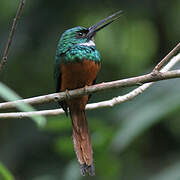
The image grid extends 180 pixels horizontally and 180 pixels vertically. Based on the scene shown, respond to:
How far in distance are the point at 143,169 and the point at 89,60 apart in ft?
4.11

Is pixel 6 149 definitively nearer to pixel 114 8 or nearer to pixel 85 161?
pixel 85 161

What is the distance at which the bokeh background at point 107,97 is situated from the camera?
324 cm

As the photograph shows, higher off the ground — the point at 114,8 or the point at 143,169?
the point at 114,8

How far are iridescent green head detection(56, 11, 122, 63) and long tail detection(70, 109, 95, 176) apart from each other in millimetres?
384

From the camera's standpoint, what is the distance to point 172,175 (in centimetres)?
315

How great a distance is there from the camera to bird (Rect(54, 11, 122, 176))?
2.70 m

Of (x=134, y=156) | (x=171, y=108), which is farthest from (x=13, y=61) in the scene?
(x=171, y=108)

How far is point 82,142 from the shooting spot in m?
2.75

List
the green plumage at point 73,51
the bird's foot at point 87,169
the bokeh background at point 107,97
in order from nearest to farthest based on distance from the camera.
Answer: the bird's foot at point 87,169 < the green plumage at point 73,51 < the bokeh background at point 107,97

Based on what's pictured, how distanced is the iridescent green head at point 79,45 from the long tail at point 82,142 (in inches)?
15.1

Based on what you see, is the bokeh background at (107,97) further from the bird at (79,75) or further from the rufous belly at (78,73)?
the rufous belly at (78,73)

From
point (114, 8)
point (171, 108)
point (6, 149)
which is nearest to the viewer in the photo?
point (171, 108)

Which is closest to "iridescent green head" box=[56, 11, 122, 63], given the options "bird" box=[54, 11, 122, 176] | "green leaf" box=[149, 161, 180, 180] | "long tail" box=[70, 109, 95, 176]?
"bird" box=[54, 11, 122, 176]

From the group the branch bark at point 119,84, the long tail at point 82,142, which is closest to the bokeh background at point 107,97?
the long tail at point 82,142
